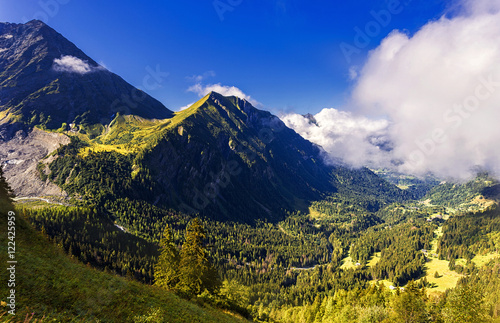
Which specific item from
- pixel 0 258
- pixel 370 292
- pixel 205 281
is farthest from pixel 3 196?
pixel 370 292

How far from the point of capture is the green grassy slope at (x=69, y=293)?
1895 cm

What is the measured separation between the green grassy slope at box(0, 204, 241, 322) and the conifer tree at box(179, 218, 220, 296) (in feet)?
39.5

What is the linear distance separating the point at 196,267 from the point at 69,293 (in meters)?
25.2

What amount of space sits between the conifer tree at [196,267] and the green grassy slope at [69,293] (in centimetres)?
1205

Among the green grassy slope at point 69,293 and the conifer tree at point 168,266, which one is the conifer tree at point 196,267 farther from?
the green grassy slope at point 69,293

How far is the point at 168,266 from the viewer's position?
153ft

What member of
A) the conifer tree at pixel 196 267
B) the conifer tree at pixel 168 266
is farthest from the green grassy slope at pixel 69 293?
the conifer tree at pixel 168 266

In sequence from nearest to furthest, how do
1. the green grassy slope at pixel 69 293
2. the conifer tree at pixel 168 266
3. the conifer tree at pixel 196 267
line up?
the green grassy slope at pixel 69 293 → the conifer tree at pixel 196 267 → the conifer tree at pixel 168 266

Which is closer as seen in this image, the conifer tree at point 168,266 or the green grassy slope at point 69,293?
the green grassy slope at point 69,293

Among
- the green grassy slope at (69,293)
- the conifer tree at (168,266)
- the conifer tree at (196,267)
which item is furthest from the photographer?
the conifer tree at (168,266)

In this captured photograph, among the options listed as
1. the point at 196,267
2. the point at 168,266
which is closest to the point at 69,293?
the point at 196,267

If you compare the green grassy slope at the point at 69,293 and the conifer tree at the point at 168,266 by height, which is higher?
the green grassy slope at the point at 69,293

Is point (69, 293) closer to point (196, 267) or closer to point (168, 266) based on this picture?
point (196, 267)

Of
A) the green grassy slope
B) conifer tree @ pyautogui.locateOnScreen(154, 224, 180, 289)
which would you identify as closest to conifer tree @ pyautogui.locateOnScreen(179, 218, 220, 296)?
conifer tree @ pyautogui.locateOnScreen(154, 224, 180, 289)
